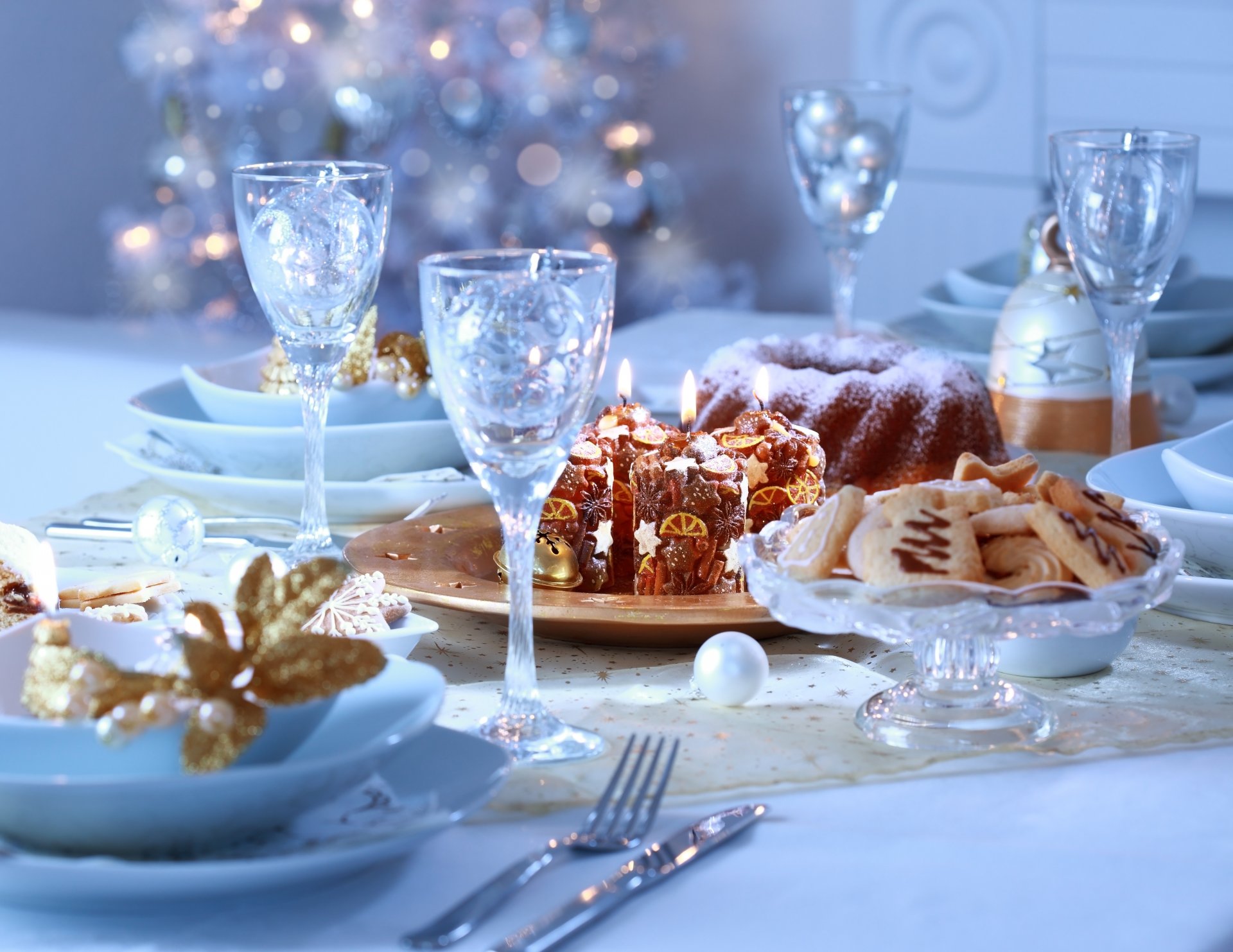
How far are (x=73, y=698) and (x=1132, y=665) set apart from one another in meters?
0.59

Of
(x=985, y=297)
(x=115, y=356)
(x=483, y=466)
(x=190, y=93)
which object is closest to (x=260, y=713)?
(x=483, y=466)

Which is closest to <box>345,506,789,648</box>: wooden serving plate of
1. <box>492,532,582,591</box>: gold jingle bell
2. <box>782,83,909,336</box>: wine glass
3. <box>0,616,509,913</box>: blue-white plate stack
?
<box>492,532,582,591</box>: gold jingle bell

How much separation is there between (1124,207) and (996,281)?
0.67 metres

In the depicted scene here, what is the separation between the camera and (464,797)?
2.12 ft

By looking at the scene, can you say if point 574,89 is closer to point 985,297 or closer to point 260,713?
point 985,297

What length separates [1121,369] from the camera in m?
1.23

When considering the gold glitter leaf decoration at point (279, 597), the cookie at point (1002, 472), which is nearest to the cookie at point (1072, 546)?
the cookie at point (1002, 472)

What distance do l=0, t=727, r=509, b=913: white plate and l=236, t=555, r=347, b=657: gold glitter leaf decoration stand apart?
0.23ft

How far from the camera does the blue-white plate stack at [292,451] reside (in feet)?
4.02

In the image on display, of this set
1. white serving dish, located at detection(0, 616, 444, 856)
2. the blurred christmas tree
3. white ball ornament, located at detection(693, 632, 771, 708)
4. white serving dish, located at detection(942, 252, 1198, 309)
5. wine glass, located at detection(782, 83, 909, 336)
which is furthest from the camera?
the blurred christmas tree

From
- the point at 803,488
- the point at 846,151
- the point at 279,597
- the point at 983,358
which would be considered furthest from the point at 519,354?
the point at 983,358

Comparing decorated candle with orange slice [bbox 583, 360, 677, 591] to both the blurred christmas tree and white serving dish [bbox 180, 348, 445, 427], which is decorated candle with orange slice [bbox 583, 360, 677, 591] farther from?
the blurred christmas tree

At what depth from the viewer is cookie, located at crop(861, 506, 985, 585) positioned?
0.74 m

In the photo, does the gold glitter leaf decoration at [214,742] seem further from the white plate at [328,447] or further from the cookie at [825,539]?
the white plate at [328,447]
